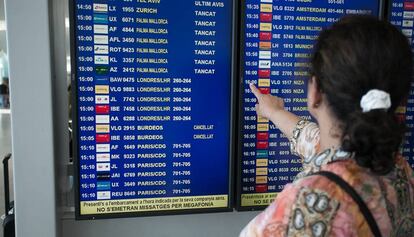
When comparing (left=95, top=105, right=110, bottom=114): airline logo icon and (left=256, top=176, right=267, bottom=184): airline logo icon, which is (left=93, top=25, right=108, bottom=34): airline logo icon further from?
(left=256, top=176, right=267, bottom=184): airline logo icon

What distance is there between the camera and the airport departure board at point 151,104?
153cm

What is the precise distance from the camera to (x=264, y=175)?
69.2 inches

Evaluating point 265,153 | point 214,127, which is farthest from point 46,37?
point 265,153

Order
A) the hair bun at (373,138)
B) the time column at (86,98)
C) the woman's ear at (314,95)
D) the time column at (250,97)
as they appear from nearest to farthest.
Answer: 1. the hair bun at (373,138)
2. the woman's ear at (314,95)
3. the time column at (86,98)
4. the time column at (250,97)

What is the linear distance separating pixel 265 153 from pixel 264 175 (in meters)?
0.10

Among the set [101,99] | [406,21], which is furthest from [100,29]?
[406,21]

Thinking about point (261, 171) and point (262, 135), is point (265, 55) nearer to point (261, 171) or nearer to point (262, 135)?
point (262, 135)

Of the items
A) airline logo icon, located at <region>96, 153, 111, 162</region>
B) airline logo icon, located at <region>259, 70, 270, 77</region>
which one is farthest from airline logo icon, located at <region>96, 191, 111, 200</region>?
airline logo icon, located at <region>259, 70, 270, 77</region>

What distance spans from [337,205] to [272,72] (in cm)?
97

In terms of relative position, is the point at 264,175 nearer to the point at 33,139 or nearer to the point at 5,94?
the point at 33,139

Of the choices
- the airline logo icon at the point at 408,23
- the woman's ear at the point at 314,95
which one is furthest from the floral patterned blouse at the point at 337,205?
the airline logo icon at the point at 408,23

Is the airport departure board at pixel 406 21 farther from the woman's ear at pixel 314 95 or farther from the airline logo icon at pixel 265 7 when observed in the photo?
the woman's ear at pixel 314 95

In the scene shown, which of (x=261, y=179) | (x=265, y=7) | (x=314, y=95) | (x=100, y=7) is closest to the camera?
(x=314, y=95)

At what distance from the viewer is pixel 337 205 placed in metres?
0.81
